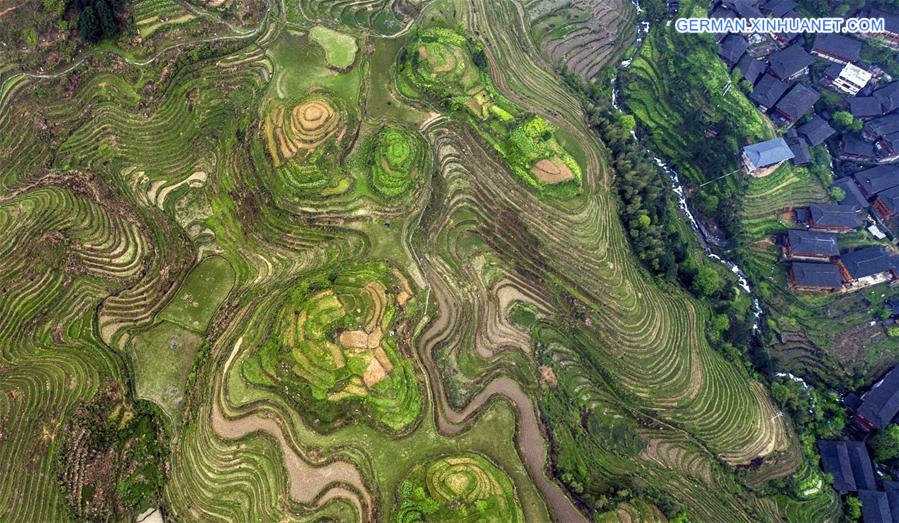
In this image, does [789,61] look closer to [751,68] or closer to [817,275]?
[751,68]

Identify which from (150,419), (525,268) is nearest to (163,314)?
(150,419)

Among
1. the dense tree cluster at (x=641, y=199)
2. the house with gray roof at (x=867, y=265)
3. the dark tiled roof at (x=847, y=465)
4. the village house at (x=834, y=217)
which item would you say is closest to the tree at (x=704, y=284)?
the dense tree cluster at (x=641, y=199)

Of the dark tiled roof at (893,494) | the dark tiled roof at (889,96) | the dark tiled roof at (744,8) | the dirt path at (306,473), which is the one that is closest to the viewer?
the dirt path at (306,473)

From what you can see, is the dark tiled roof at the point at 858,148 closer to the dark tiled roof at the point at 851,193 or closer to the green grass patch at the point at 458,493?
the dark tiled roof at the point at 851,193

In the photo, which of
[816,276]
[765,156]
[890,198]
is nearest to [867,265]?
[816,276]

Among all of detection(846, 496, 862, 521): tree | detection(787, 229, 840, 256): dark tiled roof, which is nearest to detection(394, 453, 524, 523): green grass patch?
detection(846, 496, 862, 521): tree
